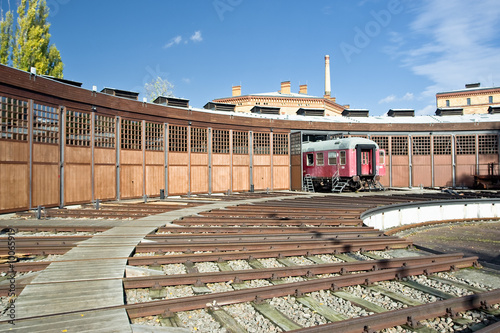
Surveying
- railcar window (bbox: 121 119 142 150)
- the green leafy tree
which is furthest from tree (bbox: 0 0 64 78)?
railcar window (bbox: 121 119 142 150)

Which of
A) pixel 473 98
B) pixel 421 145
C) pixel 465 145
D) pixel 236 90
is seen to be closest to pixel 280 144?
pixel 421 145

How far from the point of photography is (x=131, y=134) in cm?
2273

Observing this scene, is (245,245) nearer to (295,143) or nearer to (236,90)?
(295,143)

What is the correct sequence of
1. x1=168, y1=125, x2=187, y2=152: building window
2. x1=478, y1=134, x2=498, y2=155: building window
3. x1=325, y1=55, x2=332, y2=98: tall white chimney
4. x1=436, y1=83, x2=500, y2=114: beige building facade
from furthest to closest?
1. x1=325, y1=55, x2=332, y2=98: tall white chimney
2. x1=436, y1=83, x2=500, y2=114: beige building facade
3. x1=478, y1=134, x2=498, y2=155: building window
4. x1=168, y1=125, x2=187, y2=152: building window

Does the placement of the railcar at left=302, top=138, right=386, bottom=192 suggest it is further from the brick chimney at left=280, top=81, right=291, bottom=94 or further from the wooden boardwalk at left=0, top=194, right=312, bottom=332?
the brick chimney at left=280, top=81, right=291, bottom=94

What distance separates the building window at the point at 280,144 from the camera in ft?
99.1

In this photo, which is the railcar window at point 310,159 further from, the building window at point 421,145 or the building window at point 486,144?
the building window at point 486,144

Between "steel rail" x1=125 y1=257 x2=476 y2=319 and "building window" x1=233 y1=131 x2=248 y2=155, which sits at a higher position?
"building window" x1=233 y1=131 x2=248 y2=155

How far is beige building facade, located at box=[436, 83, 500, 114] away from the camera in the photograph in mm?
67562

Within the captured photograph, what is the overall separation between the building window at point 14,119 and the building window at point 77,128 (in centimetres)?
262

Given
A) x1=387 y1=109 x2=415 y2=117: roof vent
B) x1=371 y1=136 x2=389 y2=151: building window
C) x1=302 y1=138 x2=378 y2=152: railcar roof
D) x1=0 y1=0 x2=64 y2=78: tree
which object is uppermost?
x1=0 y1=0 x2=64 y2=78: tree

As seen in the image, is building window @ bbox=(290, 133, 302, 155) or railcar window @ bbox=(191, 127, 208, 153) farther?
building window @ bbox=(290, 133, 302, 155)

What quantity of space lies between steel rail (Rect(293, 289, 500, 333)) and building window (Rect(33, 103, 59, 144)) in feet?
56.2

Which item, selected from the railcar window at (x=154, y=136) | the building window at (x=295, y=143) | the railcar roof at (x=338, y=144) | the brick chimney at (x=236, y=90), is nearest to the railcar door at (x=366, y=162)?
the railcar roof at (x=338, y=144)
